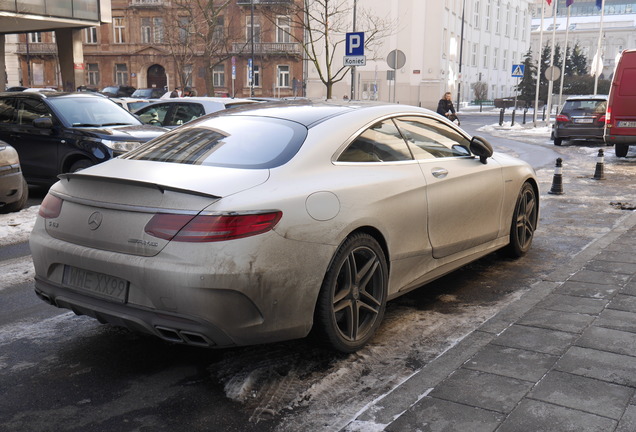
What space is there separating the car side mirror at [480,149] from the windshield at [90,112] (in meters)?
7.16

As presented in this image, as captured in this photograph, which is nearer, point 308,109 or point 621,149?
point 308,109

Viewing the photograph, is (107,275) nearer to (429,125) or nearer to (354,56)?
(429,125)

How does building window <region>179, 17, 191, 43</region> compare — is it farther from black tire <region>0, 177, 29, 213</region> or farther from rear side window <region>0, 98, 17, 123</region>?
black tire <region>0, 177, 29, 213</region>

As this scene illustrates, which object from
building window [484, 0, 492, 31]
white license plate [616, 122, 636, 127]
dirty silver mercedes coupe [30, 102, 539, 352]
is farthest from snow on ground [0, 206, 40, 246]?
building window [484, 0, 492, 31]

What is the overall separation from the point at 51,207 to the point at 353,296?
1.85m

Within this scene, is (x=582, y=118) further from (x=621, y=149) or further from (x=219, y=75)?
(x=219, y=75)

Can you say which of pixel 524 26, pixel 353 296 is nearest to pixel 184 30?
pixel 524 26

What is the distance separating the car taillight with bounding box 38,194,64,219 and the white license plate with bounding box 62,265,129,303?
0.34m

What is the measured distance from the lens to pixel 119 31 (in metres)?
64.9

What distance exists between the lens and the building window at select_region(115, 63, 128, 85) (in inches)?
2571

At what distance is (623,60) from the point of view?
16672 mm

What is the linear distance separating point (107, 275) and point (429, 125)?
283cm

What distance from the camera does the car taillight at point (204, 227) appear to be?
3451 millimetres

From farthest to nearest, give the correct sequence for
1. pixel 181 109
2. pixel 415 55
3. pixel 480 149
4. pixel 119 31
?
pixel 119 31
pixel 415 55
pixel 181 109
pixel 480 149
